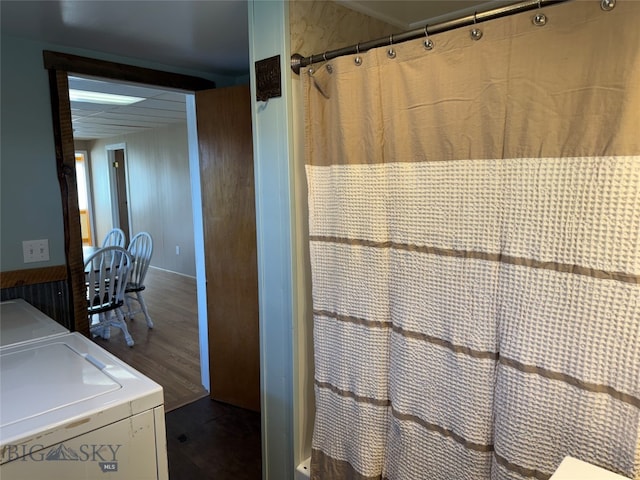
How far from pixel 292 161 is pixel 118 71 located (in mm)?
1355

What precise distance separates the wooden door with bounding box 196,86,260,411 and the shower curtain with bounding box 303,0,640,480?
3.38 feet

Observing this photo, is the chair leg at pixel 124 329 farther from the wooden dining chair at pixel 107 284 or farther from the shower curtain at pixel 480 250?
the shower curtain at pixel 480 250

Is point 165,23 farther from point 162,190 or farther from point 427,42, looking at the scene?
point 162,190

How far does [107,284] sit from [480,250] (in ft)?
11.2

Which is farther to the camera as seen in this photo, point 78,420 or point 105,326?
point 105,326

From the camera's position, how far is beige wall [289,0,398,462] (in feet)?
5.12

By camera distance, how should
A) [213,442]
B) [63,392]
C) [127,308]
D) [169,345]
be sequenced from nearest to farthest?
[63,392] → [213,442] → [169,345] → [127,308]

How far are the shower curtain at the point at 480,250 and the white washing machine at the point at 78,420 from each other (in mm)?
602

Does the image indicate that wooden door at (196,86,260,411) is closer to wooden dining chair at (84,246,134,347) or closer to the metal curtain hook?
wooden dining chair at (84,246,134,347)

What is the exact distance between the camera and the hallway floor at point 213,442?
6.95ft

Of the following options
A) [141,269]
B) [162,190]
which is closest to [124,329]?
[141,269]

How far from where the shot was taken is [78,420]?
1.06 metres

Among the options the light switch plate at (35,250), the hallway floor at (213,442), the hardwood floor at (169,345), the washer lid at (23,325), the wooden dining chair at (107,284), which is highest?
the light switch plate at (35,250)

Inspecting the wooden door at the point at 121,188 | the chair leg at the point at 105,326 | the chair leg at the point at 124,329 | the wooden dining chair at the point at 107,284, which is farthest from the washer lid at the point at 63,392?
the wooden door at the point at 121,188
